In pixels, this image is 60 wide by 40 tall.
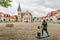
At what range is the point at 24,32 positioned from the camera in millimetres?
5145

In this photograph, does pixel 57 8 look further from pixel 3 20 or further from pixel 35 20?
pixel 3 20

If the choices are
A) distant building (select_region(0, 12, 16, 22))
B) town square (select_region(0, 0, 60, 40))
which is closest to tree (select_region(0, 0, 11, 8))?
town square (select_region(0, 0, 60, 40))

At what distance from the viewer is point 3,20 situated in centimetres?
519

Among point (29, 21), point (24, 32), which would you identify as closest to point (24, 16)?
point (29, 21)

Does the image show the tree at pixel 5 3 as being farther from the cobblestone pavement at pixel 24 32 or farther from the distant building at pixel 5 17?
the cobblestone pavement at pixel 24 32

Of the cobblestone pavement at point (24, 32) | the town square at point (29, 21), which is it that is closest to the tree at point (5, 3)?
the town square at point (29, 21)

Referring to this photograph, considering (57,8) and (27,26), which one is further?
(27,26)

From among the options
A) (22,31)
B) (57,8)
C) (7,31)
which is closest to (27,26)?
(22,31)

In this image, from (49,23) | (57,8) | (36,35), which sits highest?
(57,8)

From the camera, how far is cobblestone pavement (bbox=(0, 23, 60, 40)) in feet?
16.4

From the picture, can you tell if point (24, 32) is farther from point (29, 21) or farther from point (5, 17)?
point (5, 17)

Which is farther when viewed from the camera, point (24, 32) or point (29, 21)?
point (29, 21)

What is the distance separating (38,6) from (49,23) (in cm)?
57

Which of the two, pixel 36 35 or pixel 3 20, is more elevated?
pixel 3 20
